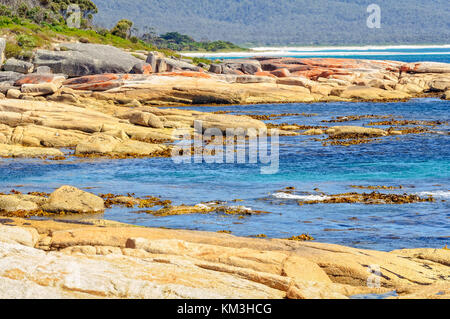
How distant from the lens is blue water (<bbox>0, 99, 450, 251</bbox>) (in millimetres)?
19953

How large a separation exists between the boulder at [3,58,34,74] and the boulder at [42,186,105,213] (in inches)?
1959

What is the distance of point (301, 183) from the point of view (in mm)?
28016

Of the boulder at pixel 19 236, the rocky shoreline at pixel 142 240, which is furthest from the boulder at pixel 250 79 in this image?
the boulder at pixel 19 236

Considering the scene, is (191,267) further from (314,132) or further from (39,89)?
(39,89)

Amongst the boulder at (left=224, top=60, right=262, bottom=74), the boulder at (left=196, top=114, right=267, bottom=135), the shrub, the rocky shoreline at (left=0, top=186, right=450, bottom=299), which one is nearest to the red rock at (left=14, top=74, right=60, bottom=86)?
the shrub

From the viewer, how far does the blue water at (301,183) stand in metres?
20.0

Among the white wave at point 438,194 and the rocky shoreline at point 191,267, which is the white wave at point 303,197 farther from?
the rocky shoreline at point 191,267

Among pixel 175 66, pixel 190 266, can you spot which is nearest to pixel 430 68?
pixel 175 66

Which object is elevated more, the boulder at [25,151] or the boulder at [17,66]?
the boulder at [17,66]

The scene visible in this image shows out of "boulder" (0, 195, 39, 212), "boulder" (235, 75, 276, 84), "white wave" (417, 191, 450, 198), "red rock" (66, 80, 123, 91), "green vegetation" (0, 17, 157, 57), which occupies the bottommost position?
"boulder" (0, 195, 39, 212)

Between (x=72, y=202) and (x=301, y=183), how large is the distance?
34.7ft

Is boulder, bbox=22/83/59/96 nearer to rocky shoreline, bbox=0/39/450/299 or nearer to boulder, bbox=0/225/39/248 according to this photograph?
rocky shoreline, bbox=0/39/450/299

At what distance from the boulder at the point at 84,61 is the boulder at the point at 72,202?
2003 inches
